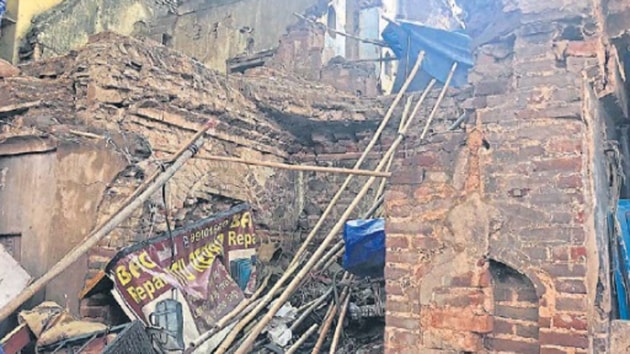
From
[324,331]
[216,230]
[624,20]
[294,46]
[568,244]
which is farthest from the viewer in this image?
[294,46]

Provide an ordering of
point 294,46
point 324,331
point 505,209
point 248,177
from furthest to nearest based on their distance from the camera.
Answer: point 294,46 < point 248,177 < point 324,331 < point 505,209

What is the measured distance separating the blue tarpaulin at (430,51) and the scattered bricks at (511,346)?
16.5ft

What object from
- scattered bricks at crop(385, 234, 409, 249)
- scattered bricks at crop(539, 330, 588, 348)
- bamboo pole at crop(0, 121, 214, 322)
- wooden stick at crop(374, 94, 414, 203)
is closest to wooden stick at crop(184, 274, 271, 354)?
bamboo pole at crop(0, 121, 214, 322)

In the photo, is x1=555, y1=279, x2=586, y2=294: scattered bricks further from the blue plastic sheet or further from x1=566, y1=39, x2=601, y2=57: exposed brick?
the blue plastic sheet

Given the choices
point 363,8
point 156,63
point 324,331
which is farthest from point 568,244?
point 363,8

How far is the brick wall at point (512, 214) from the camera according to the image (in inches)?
101

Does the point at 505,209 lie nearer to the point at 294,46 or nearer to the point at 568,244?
the point at 568,244

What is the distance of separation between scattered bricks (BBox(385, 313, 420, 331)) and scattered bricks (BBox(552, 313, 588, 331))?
654 millimetres

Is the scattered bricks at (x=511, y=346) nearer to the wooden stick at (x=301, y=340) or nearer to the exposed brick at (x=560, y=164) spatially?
the exposed brick at (x=560, y=164)

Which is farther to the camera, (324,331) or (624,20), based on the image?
(324,331)

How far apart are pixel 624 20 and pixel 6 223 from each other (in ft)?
14.8

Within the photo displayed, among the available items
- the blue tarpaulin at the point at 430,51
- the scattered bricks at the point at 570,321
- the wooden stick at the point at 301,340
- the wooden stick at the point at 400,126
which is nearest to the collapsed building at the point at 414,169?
the scattered bricks at the point at 570,321

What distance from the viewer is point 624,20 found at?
10.3 ft

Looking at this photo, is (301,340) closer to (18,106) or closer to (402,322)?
(402,322)
